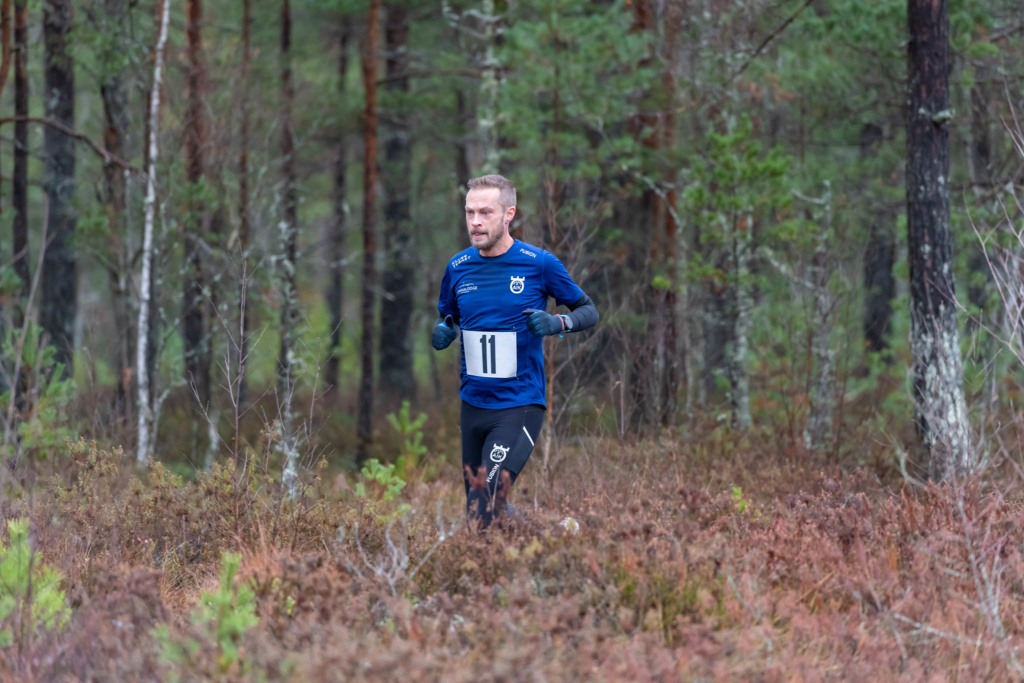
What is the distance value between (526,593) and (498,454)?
51.4 inches

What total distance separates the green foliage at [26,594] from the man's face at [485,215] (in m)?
2.66

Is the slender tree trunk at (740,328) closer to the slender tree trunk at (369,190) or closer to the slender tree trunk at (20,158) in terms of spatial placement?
the slender tree trunk at (369,190)

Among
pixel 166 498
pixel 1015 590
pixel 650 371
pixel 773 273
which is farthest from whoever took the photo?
pixel 773 273

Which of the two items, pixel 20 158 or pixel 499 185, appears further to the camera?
pixel 20 158

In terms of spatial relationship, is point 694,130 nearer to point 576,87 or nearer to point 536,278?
point 576,87

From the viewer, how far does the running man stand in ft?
16.3

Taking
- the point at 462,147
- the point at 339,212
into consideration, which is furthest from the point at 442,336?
the point at 339,212

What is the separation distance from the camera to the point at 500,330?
502 centimetres

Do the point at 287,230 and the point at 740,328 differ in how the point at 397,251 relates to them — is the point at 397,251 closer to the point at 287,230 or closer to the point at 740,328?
the point at 287,230

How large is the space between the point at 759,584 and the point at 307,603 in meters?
2.02

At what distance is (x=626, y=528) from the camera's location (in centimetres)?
429

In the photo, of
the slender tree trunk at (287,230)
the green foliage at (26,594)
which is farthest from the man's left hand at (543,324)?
the slender tree trunk at (287,230)

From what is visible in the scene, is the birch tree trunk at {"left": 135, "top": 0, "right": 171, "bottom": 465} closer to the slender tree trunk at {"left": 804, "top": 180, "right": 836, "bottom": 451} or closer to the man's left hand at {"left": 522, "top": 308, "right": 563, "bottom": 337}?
the man's left hand at {"left": 522, "top": 308, "right": 563, "bottom": 337}

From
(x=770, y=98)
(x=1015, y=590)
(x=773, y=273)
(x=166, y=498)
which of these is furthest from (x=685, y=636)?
(x=773, y=273)
